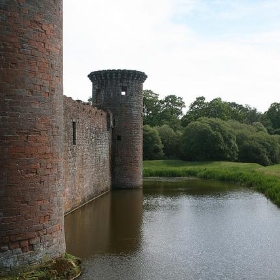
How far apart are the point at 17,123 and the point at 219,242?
5681 millimetres

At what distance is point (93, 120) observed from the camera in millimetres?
17875

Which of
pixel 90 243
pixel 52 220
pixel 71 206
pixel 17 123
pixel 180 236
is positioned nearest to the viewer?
pixel 17 123

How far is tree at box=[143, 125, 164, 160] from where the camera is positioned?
3981 centimetres

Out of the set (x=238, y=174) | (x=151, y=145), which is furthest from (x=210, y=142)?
(x=238, y=174)

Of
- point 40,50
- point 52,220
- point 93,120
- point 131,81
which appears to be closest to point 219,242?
point 52,220

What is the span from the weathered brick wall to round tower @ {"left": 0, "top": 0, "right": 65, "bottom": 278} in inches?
248

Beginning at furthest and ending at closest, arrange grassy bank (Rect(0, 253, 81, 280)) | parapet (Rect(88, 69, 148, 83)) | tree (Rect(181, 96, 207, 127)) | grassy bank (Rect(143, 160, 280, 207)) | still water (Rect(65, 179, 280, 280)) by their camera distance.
Answer: tree (Rect(181, 96, 207, 127)) → parapet (Rect(88, 69, 148, 83)) → grassy bank (Rect(143, 160, 280, 207)) → still water (Rect(65, 179, 280, 280)) → grassy bank (Rect(0, 253, 81, 280))

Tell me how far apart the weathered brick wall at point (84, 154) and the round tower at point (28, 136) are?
6.30 meters

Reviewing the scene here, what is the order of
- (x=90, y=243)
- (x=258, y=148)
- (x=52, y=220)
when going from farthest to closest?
1. (x=258, y=148)
2. (x=90, y=243)
3. (x=52, y=220)

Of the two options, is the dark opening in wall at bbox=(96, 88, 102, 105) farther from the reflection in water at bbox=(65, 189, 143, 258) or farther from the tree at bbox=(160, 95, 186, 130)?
the tree at bbox=(160, 95, 186, 130)

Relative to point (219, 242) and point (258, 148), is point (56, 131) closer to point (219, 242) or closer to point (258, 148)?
point (219, 242)

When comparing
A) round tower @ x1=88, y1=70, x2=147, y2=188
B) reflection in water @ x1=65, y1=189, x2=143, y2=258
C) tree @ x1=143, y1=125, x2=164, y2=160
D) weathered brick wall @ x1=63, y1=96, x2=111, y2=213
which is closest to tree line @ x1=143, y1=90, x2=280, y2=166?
tree @ x1=143, y1=125, x2=164, y2=160

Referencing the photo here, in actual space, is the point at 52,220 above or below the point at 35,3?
below

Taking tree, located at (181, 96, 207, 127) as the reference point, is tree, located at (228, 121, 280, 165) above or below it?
below
